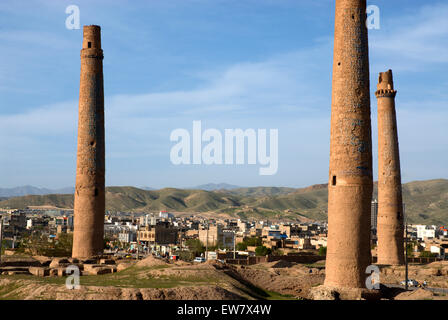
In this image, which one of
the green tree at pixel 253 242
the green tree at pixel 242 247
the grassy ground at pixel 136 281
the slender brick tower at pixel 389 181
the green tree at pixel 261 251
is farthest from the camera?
the green tree at pixel 253 242

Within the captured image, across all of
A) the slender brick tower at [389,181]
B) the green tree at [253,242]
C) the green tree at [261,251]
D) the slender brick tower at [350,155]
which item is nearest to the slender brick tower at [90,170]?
the slender brick tower at [350,155]

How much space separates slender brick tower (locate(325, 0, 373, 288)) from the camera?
63.7 ft

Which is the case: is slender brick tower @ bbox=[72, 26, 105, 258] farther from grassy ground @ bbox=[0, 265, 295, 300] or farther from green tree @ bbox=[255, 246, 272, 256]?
green tree @ bbox=[255, 246, 272, 256]

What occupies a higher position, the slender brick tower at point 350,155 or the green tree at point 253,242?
the slender brick tower at point 350,155

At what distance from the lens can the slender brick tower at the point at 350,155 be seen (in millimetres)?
19406

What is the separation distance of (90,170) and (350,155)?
43.6 feet

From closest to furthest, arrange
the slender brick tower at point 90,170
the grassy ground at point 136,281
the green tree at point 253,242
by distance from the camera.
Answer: the grassy ground at point 136,281 < the slender brick tower at point 90,170 < the green tree at point 253,242

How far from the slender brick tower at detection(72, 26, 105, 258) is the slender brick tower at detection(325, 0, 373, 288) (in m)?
12.4

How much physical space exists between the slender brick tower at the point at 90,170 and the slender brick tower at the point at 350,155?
12.4 metres

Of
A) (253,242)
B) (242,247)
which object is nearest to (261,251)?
(242,247)

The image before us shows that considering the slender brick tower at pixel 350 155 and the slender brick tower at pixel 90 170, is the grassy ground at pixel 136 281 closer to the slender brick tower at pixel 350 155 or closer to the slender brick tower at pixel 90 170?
the slender brick tower at pixel 350 155

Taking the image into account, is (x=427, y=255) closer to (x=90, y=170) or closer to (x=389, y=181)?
(x=389, y=181)

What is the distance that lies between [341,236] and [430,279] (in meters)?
15.1

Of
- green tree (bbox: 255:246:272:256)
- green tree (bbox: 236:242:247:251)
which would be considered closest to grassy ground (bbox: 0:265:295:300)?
green tree (bbox: 255:246:272:256)
